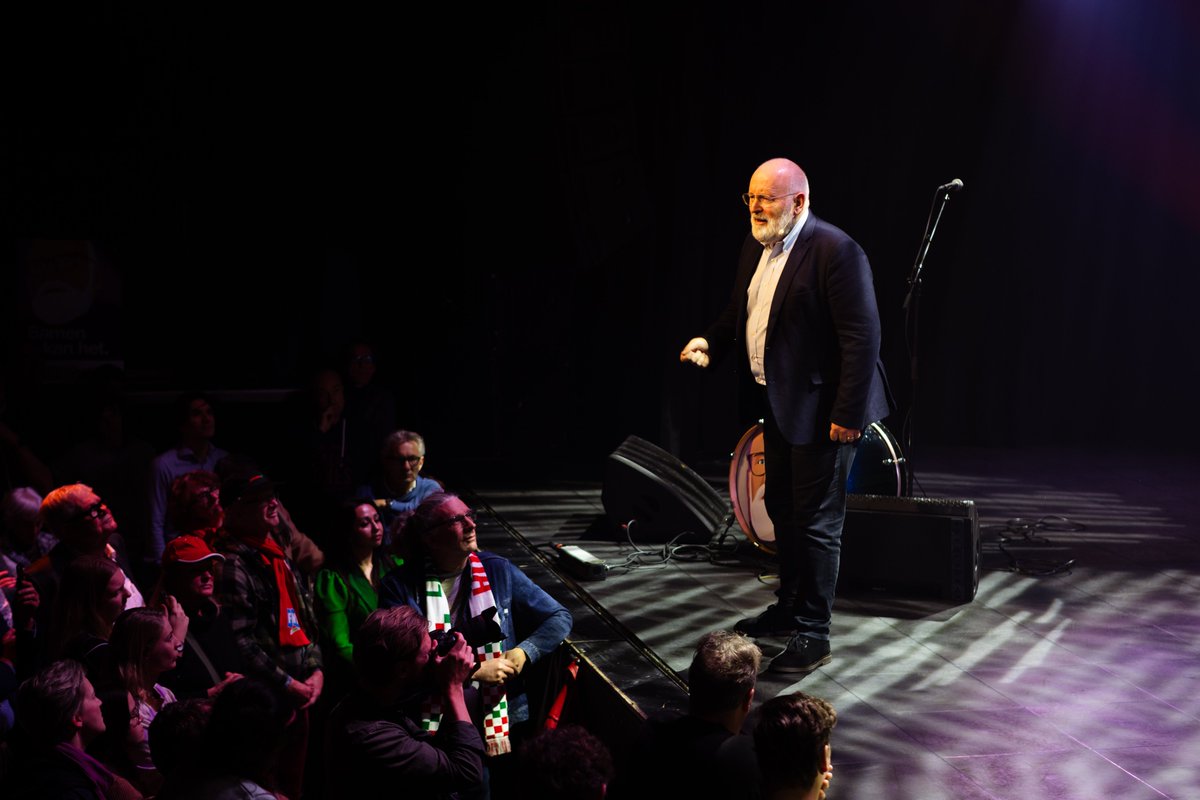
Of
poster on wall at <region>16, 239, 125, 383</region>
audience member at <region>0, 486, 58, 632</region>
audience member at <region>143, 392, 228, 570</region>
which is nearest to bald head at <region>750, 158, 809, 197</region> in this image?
audience member at <region>143, 392, 228, 570</region>

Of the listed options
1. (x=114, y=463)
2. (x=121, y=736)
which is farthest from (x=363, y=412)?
(x=121, y=736)

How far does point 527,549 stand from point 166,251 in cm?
324

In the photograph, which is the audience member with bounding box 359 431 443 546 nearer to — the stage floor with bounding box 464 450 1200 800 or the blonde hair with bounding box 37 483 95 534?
the stage floor with bounding box 464 450 1200 800

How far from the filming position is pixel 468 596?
3.22 metres

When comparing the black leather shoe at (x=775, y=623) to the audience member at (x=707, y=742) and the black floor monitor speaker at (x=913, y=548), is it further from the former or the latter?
the audience member at (x=707, y=742)

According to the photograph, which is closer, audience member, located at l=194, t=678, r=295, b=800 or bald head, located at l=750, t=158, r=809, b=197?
audience member, located at l=194, t=678, r=295, b=800

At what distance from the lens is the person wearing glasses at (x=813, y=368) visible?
3578 mm

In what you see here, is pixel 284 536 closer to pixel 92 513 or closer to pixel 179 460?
pixel 92 513

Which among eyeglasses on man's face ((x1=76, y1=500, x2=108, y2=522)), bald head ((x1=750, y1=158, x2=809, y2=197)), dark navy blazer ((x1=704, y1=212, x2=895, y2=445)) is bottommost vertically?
eyeglasses on man's face ((x1=76, y1=500, x2=108, y2=522))

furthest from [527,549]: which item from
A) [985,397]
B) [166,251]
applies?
[985,397]

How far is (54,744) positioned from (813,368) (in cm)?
229

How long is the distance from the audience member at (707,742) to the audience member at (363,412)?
2.88 metres

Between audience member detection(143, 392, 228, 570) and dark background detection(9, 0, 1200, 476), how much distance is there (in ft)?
6.00

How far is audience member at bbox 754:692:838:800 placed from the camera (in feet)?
6.82
